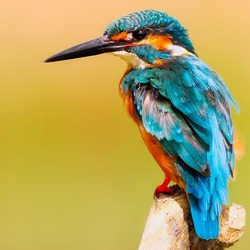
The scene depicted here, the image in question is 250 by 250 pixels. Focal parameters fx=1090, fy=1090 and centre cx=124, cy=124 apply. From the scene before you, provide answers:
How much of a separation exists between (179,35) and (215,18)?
4.28 metres

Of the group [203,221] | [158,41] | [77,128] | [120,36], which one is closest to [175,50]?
[158,41]

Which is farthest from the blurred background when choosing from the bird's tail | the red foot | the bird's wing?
the bird's tail

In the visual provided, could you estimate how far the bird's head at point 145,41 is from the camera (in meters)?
4.51

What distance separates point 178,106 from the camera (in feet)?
13.7

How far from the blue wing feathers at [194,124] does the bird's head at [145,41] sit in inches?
5.8

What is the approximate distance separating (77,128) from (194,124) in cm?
347

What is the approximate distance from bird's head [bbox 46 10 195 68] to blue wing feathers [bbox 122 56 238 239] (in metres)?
0.15

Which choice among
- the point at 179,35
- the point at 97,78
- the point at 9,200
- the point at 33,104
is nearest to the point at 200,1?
the point at 97,78

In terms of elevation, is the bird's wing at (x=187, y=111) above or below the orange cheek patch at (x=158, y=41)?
below

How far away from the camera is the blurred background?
6.41m

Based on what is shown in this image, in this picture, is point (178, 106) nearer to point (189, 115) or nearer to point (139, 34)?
point (189, 115)

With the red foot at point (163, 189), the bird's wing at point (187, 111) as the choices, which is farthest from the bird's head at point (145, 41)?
the red foot at point (163, 189)

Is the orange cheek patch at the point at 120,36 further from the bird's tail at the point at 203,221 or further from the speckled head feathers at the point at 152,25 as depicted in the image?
the bird's tail at the point at 203,221

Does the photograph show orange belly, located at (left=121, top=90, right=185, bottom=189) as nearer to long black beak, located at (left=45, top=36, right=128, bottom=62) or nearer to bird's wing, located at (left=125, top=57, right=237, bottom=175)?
bird's wing, located at (left=125, top=57, right=237, bottom=175)
